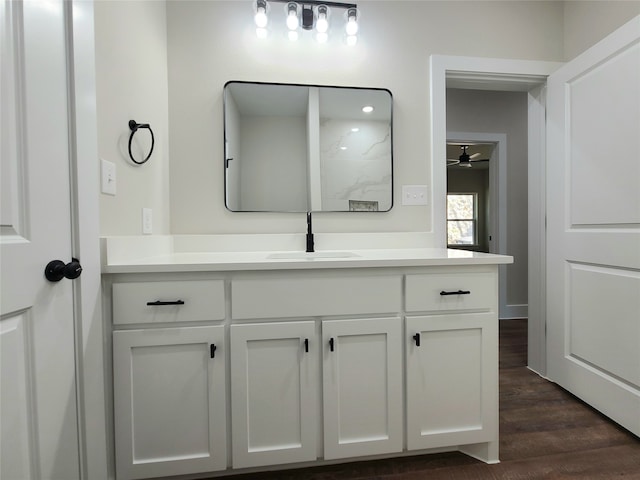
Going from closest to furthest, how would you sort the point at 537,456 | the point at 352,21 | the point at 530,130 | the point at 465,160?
the point at 537,456 < the point at 352,21 < the point at 530,130 < the point at 465,160

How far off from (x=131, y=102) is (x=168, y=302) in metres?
0.85

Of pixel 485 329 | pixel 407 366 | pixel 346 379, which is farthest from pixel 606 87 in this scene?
pixel 346 379

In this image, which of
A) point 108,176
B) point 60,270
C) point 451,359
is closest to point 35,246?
point 60,270

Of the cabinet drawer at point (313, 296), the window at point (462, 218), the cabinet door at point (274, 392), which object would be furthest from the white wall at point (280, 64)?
the window at point (462, 218)

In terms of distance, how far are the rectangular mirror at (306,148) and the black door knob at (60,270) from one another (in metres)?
0.86

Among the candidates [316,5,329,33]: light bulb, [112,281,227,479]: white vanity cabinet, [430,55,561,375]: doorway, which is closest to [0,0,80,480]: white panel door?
[112,281,227,479]: white vanity cabinet

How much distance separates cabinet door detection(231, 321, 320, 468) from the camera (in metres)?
1.11

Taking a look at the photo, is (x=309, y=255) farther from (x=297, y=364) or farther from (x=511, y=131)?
(x=511, y=131)

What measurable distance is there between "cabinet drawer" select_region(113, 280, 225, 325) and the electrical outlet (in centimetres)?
37

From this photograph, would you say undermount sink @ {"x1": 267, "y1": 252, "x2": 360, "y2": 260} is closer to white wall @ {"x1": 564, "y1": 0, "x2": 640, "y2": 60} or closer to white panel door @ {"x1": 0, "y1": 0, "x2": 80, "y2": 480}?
white panel door @ {"x1": 0, "y1": 0, "x2": 80, "y2": 480}

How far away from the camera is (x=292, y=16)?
63.3 inches

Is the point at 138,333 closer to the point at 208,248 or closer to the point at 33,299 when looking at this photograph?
the point at 33,299

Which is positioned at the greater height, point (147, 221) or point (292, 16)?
point (292, 16)

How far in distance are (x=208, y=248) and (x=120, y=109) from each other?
73cm
